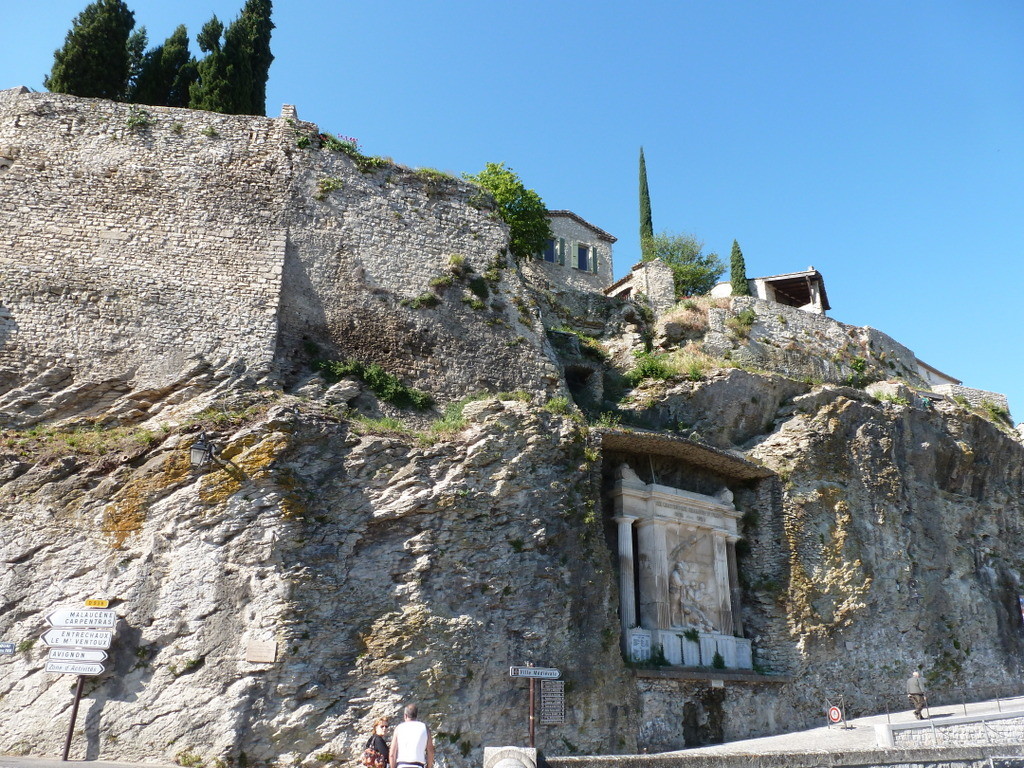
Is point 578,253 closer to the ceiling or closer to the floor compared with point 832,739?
closer to the ceiling

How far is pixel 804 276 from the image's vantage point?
32.7 metres

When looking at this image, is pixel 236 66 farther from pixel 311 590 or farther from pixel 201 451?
pixel 311 590

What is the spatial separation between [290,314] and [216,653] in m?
7.24

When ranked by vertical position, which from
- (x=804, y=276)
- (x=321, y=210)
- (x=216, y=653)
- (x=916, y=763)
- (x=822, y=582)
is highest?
(x=804, y=276)

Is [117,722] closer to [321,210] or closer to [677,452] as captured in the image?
→ [321,210]

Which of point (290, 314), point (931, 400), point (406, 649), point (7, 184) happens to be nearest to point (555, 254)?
point (931, 400)

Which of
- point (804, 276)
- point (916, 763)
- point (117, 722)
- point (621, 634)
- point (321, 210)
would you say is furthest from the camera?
point (804, 276)

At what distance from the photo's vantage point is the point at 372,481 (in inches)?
613

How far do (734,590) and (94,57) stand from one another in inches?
856

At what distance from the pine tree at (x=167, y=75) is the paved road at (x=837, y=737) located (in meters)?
21.7

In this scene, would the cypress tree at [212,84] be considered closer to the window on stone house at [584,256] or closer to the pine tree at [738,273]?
the window on stone house at [584,256]

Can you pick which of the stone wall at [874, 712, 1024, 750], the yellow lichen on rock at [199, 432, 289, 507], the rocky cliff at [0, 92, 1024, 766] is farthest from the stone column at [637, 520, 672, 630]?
the yellow lichen on rock at [199, 432, 289, 507]

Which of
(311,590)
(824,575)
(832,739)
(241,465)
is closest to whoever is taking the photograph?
(311,590)

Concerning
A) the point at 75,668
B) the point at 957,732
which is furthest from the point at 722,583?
the point at 75,668
